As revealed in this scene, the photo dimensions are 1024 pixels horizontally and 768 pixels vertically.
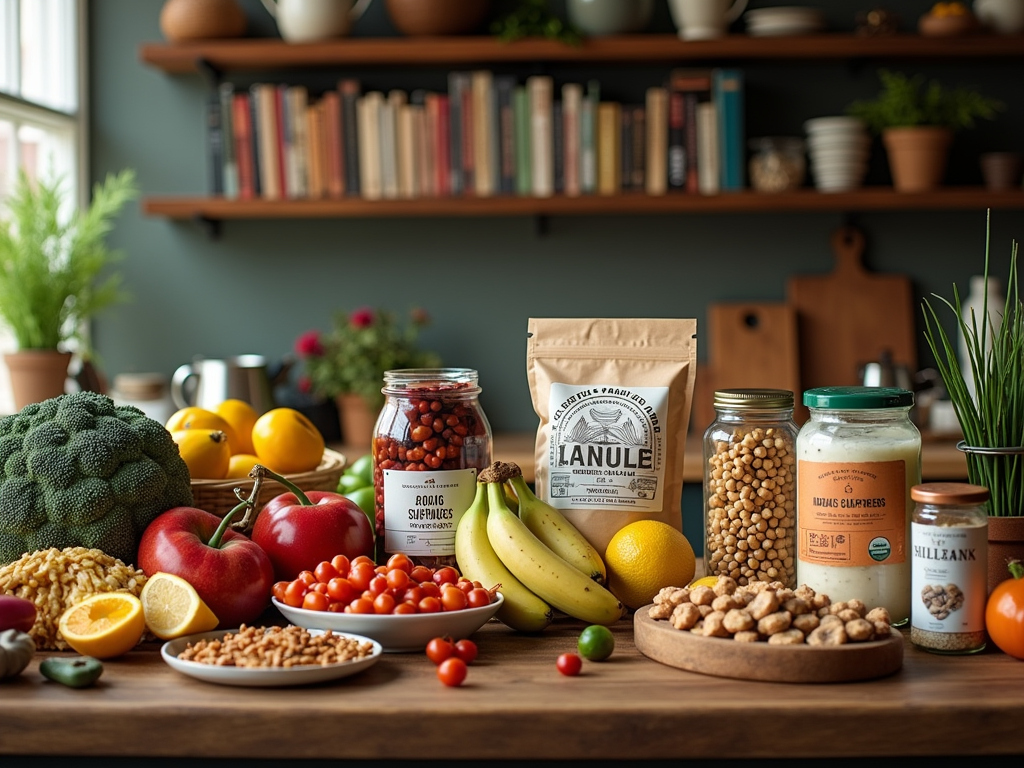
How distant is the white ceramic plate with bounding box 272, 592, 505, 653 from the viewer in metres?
1.08

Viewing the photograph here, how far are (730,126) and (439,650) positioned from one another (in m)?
2.38

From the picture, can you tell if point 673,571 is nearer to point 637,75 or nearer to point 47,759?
point 47,759

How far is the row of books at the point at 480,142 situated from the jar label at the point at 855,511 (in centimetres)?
210

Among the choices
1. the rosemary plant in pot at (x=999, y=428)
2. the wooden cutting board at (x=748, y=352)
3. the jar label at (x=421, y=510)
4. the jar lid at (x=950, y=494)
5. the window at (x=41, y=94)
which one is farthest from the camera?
the wooden cutting board at (x=748, y=352)

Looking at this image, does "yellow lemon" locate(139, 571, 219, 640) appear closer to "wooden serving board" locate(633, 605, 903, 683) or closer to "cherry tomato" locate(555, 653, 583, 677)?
"cherry tomato" locate(555, 653, 583, 677)

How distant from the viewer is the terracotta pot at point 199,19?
316 cm

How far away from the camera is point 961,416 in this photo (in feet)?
3.92

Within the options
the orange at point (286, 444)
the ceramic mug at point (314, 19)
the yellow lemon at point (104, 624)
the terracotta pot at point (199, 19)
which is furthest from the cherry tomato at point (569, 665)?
the terracotta pot at point (199, 19)

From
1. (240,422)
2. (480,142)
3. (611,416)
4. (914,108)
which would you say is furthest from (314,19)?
(611,416)

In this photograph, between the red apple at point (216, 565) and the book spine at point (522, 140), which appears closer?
the red apple at point (216, 565)

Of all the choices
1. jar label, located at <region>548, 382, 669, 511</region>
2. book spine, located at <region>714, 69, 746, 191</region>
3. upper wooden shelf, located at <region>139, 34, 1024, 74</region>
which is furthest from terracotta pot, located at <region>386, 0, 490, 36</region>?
jar label, located at <region>548, 382, 669, 511</region>

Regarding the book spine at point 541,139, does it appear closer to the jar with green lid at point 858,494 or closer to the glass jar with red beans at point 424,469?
the glass jar with red beans at point 424,469

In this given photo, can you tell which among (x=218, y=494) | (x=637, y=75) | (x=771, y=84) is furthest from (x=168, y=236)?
(x=218, y=494)

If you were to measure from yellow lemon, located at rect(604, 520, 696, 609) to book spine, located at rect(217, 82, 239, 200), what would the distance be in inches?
87.8
